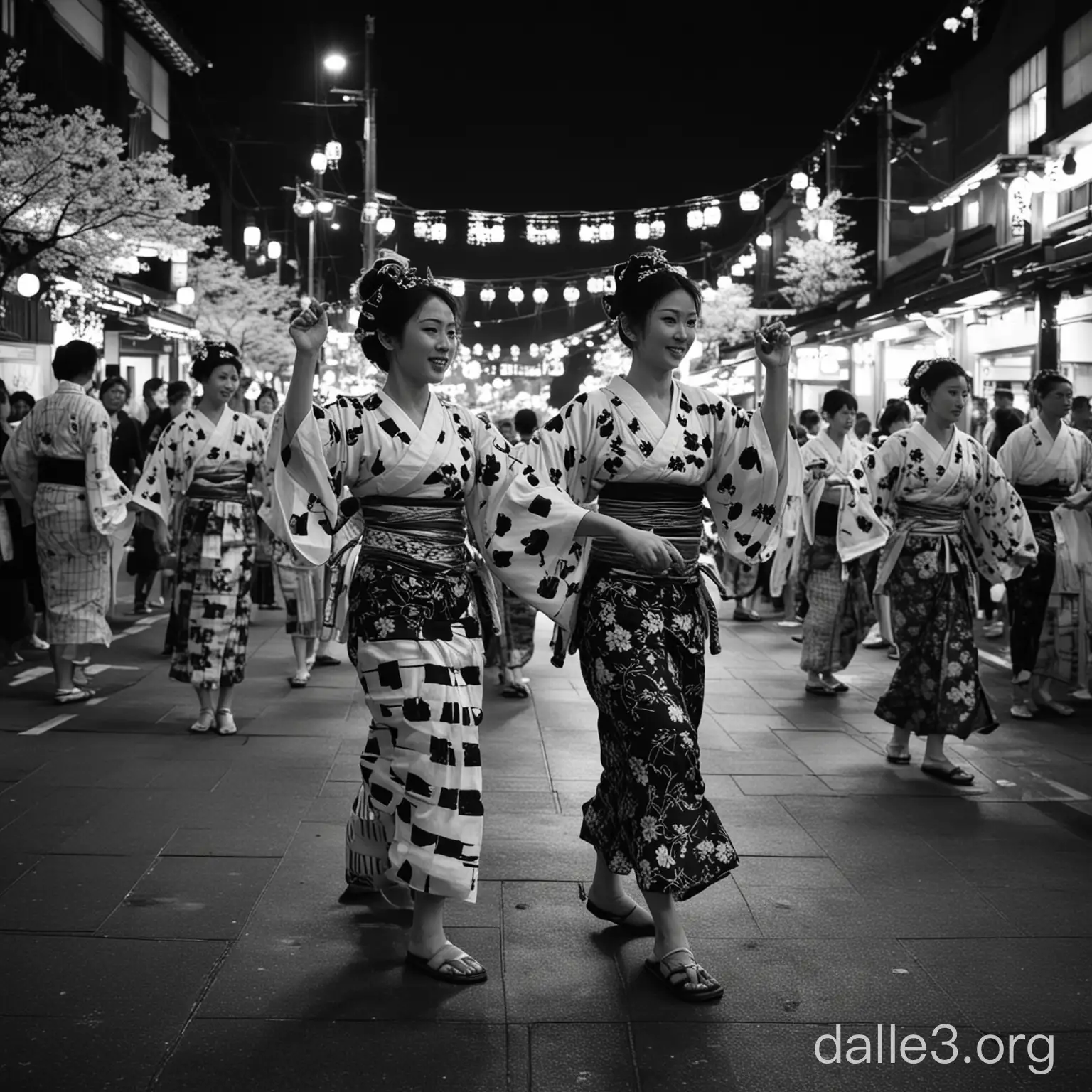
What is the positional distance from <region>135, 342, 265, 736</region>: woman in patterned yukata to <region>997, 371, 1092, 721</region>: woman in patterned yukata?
4721mm

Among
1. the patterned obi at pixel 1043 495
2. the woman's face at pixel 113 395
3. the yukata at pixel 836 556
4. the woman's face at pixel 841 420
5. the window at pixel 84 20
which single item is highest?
the window at pixel 84 20

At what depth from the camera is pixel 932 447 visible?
6.55 metres

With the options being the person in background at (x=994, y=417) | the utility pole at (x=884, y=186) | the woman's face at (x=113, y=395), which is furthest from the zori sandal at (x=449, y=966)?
the utility pole at (x=884, y=186)

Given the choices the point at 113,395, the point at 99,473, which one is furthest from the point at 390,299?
the point at 113,395

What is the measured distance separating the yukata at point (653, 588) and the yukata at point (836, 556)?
3.52m

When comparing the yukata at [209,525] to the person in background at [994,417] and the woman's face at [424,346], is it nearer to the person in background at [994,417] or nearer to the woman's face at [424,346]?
the woman's face at [424,346]

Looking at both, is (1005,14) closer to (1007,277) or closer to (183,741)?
(1007,277)

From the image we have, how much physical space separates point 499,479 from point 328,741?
11.0ft

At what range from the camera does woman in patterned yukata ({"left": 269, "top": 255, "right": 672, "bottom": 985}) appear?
3820 millimetres

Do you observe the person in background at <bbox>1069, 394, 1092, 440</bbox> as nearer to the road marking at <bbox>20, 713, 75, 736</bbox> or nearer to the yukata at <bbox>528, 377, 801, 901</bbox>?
the yukata at <bbox>528, 377, 801, 901</bbox>

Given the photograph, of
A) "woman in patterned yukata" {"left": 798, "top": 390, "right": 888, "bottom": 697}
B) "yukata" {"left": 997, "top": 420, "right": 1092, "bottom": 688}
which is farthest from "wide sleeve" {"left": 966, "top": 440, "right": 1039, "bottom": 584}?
"yukata" {"left": 997, "top": 420, "right": 1092, "bottom": 688}

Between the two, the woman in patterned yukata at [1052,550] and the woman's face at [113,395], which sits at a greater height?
the woman's face at [113,395]

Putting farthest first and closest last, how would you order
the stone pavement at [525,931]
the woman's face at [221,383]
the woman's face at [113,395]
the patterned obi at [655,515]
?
the woman's face at [113,395] → the woman's face at [221,383] → the patterned obi at [655,515] → the stone pavement at [525,931]

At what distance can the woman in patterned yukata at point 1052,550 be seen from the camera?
26.7 feet
